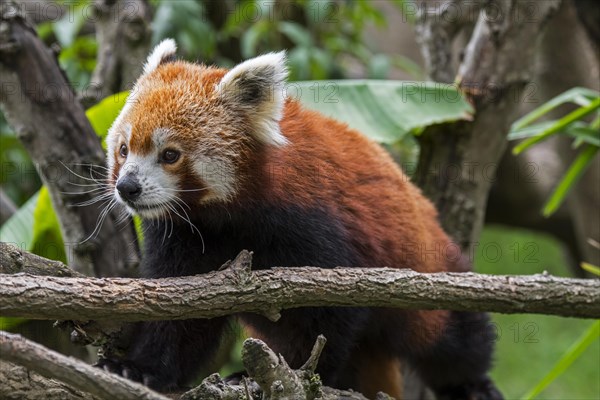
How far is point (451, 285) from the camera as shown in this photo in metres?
2.84

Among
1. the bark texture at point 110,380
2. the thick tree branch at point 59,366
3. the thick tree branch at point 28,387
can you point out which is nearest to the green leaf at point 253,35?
the bark texture at point 110,380

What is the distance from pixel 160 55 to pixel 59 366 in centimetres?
184

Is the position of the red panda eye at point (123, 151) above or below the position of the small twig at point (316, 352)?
above

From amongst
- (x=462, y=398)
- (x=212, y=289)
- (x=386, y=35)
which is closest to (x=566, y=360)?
(x=462, y=398)

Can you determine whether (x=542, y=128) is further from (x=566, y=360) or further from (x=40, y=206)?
(x=40, y=206)

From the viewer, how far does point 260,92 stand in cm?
317

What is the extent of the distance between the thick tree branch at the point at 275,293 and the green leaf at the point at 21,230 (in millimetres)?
1661

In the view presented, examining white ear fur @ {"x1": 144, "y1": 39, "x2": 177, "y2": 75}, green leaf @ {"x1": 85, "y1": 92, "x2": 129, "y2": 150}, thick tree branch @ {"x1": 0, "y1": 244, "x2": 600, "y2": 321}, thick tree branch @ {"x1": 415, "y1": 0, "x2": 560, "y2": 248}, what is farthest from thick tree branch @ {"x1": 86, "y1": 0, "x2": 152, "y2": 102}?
thick tree branch @ {"x1": 0, "y1": 244, "x2": 600, "y2": 321}

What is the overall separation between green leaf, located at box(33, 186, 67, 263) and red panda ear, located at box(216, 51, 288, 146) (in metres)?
1.55

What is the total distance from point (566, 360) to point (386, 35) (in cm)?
766

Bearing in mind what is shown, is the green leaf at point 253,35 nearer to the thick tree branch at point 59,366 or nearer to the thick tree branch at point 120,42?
the thick tree branch at point 120,42

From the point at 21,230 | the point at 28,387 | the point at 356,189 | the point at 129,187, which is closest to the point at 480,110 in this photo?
the point at 356,189

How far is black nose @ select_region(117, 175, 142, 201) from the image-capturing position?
9.53 feet

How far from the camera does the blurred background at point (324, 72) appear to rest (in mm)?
4836
